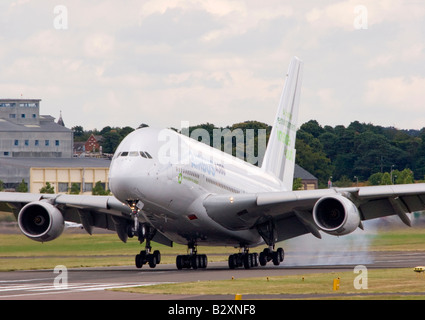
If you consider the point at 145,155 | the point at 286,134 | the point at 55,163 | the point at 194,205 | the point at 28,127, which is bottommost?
the point at 194,205

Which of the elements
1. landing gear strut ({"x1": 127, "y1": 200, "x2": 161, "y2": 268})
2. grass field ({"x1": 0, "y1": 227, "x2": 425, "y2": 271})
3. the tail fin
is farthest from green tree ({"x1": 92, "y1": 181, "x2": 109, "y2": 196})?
landing gear strut ({"x1": 127, "y1": 200, "x2": 161, "y2": 268})

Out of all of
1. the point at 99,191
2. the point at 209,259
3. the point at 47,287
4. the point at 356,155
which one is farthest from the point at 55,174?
the point at 47,287

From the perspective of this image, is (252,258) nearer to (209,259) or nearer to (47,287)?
(209,259)

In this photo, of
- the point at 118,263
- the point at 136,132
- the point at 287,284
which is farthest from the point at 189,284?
the point at 118,263

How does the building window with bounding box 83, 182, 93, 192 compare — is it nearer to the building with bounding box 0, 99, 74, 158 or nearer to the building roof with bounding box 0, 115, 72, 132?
the building with bounding box 0, 99, 74, 158

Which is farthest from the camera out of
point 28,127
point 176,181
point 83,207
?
point 28,127

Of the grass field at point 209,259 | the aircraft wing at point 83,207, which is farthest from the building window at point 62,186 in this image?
the aircraft wing at point 83,207

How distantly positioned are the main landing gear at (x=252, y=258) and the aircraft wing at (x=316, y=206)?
1.22m

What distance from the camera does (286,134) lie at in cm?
5412

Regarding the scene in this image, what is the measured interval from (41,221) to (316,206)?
11.6 m

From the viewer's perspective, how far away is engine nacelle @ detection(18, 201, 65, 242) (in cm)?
4038

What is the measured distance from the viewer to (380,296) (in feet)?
82.3

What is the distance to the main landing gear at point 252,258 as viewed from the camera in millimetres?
42219

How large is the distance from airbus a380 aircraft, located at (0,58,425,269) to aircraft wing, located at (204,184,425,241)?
40 mm
